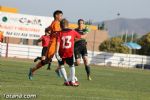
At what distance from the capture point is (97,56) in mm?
51750

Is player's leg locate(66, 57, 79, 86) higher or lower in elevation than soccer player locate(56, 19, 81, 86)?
lower

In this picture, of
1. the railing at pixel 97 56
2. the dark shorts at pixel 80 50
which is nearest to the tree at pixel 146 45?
the railing at pixel 97 56

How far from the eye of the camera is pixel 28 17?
147 ft

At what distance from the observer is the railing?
156 ft

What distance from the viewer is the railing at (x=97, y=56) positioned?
1878 inches

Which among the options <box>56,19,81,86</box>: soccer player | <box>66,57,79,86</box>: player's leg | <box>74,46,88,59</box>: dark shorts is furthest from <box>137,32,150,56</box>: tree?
<box>66,57,79,86</box>: player's leg

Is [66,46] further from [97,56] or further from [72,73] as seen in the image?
[97,56]

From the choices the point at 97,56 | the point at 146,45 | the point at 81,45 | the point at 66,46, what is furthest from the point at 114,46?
the point at 66,46

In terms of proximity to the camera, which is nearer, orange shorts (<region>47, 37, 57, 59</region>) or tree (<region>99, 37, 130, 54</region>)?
orange shorts (<region>47, 37, 57, 59</region>)

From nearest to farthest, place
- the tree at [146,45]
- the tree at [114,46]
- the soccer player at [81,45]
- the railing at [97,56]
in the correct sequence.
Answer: the soccer player at [81,45] → the railing at [97,56] → the tree at [114,46] → the tree at [146,45]

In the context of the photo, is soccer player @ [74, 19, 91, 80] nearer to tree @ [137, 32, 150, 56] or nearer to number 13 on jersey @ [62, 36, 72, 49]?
number 13 on jersey @ [62, 36, 72, 49]

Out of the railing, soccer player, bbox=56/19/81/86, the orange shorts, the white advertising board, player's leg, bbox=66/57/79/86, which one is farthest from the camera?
the railing

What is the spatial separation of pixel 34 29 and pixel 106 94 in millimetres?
31982

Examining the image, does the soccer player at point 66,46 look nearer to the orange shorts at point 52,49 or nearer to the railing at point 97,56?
the orange shorts at point 52,49
